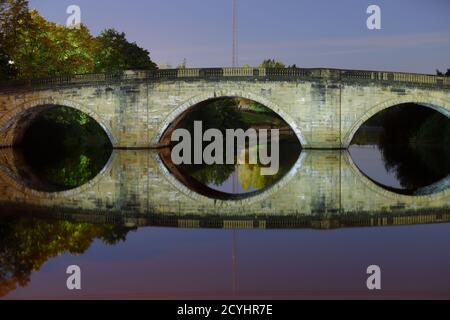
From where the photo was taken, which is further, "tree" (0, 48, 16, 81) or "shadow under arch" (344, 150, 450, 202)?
"tree" (0, 48, 16, 81)

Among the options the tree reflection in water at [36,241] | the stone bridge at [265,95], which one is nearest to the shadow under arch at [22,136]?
the stone bridge at [265,95]

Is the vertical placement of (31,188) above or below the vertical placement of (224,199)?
above

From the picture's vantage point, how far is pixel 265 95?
22062 mm

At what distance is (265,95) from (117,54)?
54.0 ft

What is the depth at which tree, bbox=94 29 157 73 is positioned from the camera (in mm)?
33656

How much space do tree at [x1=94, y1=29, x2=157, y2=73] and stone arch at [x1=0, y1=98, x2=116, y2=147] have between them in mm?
7319

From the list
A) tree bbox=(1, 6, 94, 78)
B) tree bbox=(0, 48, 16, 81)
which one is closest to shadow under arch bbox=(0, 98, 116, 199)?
tree bbox=(0, 48, 16, 81)

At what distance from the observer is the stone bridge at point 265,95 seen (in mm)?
21750

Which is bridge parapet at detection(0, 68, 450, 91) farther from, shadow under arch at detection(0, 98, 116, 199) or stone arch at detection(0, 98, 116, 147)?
shadow under arch at detection(0, 98, 116, 199)

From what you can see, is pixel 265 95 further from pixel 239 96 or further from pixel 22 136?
pixel 22 136

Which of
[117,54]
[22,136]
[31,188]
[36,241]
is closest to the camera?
[36,241]

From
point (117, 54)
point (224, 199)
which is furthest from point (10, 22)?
→ point (224, 199)

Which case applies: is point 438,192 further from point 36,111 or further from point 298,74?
point 36,111

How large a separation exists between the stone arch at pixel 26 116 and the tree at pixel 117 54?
7319 mm
